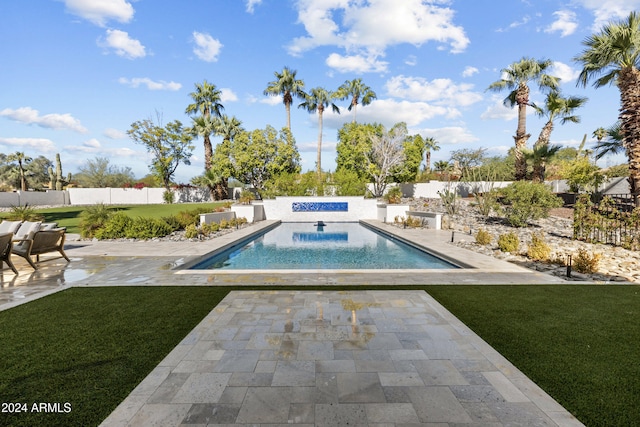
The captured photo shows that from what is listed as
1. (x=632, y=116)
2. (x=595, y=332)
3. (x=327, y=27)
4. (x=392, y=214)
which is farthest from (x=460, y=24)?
(x=595, y=332)

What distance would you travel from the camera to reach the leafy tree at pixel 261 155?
31484 mm

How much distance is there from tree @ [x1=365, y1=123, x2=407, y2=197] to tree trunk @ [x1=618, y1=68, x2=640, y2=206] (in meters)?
19.5

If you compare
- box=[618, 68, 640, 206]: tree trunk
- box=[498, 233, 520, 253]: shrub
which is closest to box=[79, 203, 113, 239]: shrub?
box=[498, 233, 520, 253]: shrub

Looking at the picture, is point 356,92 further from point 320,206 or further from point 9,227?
point 9,227

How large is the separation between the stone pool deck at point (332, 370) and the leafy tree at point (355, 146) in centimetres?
2818

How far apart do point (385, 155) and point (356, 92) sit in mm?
11945

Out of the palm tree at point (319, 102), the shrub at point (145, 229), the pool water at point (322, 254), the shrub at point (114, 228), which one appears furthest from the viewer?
the palm tree at point (319, 102)

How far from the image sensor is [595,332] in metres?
4.09

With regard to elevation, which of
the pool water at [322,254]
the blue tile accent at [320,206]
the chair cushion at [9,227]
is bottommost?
the pool water at [322,254]

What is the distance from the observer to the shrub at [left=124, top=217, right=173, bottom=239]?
12.9 m

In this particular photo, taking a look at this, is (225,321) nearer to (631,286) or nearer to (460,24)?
(631,286)

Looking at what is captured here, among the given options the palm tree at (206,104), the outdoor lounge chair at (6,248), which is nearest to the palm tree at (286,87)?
the palm tree at (206,104)

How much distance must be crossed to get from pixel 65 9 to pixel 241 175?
22.0m

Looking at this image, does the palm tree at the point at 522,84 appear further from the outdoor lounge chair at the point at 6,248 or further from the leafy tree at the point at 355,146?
the outdoor lounge chair at the point at 6,248
